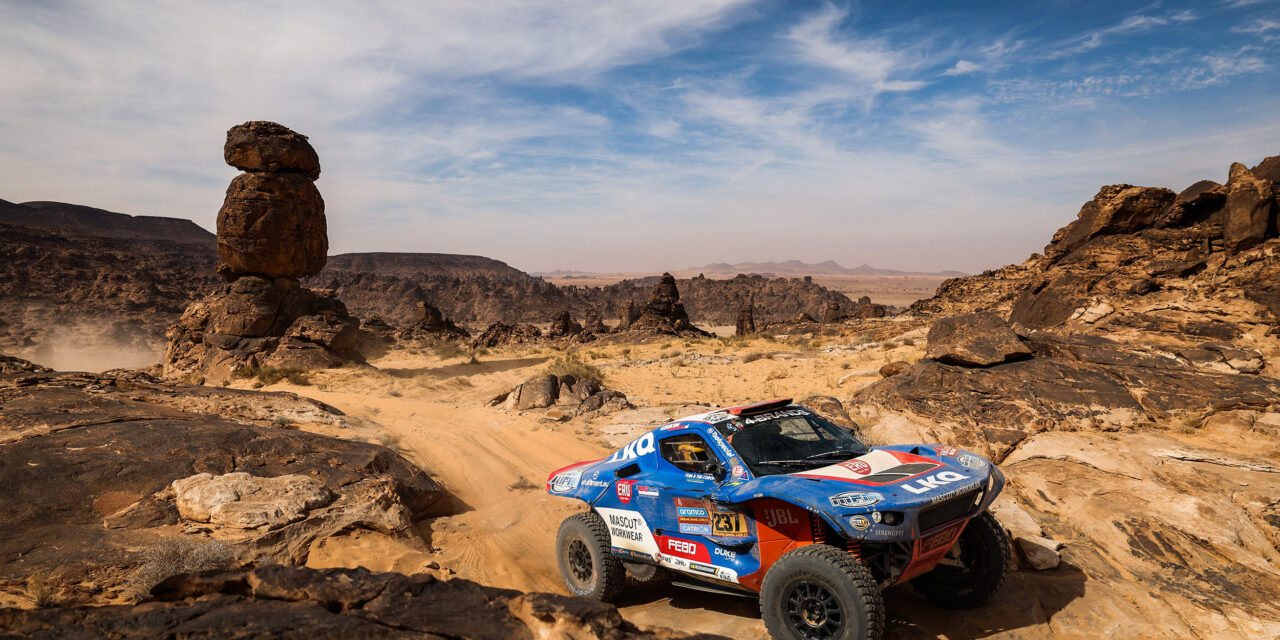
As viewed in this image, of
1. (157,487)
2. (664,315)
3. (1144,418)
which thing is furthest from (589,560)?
(664,315)

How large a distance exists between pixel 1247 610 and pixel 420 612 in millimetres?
6578

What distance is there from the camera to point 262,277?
2330cm

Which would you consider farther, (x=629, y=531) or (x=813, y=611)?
(x=629, y=531)

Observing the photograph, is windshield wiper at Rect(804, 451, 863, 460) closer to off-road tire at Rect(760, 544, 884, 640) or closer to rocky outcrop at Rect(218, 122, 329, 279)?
off-road tire at Rect(760, 544, 884, 640)

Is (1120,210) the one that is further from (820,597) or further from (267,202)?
(267,202)

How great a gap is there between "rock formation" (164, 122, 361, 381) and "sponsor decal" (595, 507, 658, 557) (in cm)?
1868

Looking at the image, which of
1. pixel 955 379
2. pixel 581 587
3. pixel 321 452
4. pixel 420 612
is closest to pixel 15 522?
pixel 321 452

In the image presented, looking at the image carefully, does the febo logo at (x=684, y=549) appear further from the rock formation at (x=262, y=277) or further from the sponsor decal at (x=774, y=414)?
the rock formation at (x=262, y=277)

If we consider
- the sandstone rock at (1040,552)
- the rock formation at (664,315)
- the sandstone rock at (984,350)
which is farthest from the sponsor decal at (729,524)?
the rock formation at (664,315)

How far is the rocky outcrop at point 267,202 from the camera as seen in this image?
22000 millimetres

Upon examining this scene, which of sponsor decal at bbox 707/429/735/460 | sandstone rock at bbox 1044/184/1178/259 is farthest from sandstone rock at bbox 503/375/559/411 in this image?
sandstone rock at bbox 1044/184/1178/259

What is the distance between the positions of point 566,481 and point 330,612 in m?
3.16

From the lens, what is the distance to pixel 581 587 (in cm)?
590

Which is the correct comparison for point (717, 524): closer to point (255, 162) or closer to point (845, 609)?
point (845, 609)
